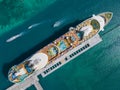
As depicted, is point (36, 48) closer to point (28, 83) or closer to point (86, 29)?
point (28, 83)

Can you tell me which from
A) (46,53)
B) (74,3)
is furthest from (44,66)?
(74,3)

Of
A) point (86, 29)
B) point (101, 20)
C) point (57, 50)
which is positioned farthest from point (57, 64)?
point (101, 20)

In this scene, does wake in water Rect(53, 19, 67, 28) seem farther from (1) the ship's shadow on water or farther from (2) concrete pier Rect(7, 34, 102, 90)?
(2) concrete pier Rect(7, 34, 102, 90)

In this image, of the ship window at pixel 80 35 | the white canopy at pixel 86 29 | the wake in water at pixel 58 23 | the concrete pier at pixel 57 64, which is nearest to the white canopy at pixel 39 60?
the concrete pier at pixel 57 64

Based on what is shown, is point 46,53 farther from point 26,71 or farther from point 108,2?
point 108,2

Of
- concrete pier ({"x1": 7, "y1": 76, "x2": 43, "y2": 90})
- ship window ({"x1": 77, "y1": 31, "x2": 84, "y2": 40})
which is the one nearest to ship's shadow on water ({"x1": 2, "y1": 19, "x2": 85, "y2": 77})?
ship window ({"x1": 77, "y1": 31, "x2": 84, "y2": 40})

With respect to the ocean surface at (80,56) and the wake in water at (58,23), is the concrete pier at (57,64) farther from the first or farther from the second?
the wake in water at (58,23)

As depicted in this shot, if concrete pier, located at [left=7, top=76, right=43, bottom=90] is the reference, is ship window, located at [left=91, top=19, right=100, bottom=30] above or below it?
above
